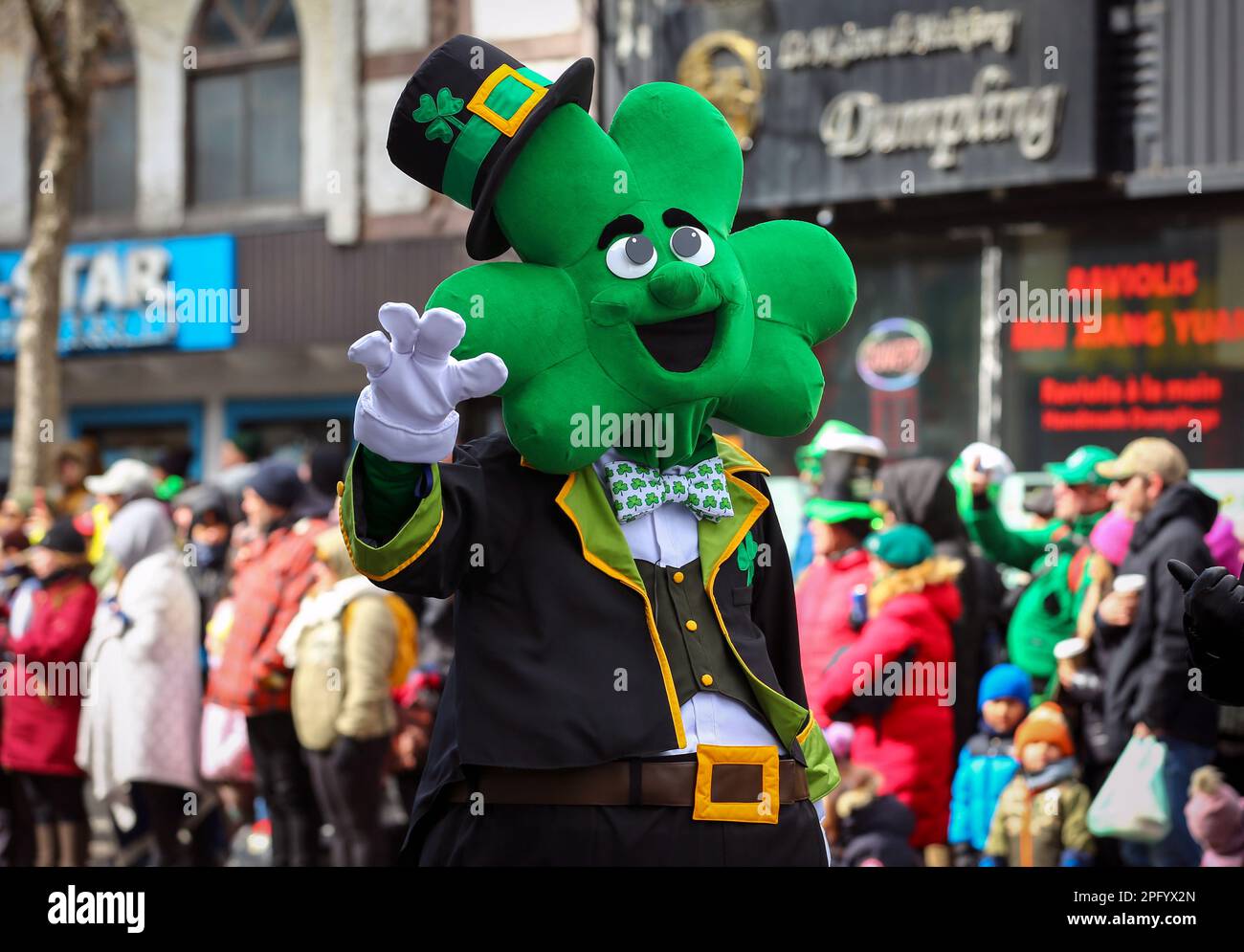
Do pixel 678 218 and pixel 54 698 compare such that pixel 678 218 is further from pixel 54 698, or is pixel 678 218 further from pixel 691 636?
pixel 54 698

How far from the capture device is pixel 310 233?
42.6 feet

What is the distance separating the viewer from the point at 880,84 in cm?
1017

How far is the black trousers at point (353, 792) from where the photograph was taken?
6.32 meters

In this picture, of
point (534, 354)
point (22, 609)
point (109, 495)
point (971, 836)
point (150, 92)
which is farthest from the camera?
point (150, 92)

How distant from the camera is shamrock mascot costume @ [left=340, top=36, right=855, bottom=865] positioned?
9.75ft

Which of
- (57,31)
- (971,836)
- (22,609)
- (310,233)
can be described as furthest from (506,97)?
(57,31)

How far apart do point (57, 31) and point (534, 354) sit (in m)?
11.9

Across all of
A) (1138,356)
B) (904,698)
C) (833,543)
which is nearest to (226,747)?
(833,543)

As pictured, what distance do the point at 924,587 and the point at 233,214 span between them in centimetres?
923

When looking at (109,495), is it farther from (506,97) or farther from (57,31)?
(57,31)

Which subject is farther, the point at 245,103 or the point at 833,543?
the point at 245,103

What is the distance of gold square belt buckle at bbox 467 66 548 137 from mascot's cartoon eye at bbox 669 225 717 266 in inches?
14.1

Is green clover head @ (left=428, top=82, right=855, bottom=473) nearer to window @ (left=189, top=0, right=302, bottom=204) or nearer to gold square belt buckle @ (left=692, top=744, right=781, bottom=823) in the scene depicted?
gold square belt buckle @ (left=692, top=744, right=781, bottom=823)

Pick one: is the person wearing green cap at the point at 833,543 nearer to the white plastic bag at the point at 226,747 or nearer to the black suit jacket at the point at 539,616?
the white plastic bag at the point at 226,747
